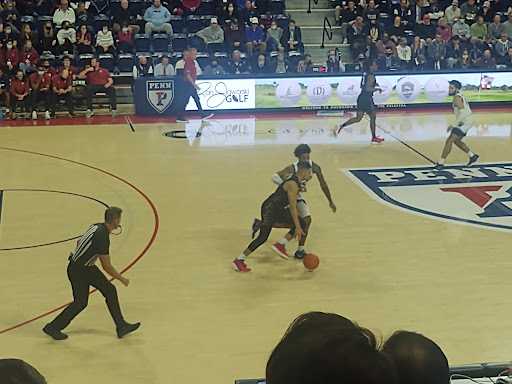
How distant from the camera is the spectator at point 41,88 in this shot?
1977 cm

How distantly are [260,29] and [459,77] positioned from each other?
640 centimetres

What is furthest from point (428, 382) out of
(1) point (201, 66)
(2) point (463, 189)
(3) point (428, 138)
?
(1) point (201, 66)

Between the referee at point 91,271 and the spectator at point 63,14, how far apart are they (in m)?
16.1

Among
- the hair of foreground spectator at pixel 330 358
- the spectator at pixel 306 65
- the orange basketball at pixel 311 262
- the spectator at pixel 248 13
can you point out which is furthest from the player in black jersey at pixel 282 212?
the spectator at pixel 248 13

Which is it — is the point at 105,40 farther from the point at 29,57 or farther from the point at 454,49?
the point at 454,49

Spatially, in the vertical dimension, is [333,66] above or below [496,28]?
below

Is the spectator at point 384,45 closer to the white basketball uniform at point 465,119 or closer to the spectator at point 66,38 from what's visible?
the white basketball uniform at point 465,119

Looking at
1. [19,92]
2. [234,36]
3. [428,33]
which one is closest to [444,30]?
[428,33]

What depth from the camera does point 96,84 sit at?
66.5 ft

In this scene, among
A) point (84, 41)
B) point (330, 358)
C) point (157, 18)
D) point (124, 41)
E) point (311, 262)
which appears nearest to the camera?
point (330, 358)

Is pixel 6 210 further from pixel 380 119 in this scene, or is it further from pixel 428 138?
pixel 380 119

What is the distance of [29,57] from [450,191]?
42.5 feet

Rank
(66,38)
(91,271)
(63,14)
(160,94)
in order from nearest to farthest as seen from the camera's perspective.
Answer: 1. (91,271)
2. (160,94)
3. (66,38)
4. (63,14)

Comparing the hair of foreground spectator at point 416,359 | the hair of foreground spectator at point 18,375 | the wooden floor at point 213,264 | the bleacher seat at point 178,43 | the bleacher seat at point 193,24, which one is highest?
the hair of foreground spectator at point 18,375
